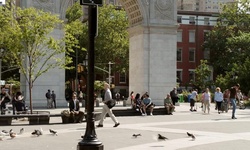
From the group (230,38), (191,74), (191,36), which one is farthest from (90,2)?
(191,74)

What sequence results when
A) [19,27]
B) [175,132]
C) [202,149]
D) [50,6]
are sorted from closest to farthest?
1. [202,149]
2. [175,132]
3. [19,27]
4. [50,6]

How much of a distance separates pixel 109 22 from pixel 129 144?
47205 mm

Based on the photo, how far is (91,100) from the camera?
9.04 m

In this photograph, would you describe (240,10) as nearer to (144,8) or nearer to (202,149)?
(144,8)

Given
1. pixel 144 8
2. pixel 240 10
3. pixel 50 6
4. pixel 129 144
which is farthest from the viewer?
pixel 240 10

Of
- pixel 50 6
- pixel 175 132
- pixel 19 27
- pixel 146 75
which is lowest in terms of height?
pixel 175 132

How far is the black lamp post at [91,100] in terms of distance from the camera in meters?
8.69

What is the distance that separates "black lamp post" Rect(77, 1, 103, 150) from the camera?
8.69 metres

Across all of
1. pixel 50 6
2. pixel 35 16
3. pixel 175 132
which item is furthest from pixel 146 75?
pixel 175 132

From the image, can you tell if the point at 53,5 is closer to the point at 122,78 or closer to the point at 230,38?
the point at 230,38

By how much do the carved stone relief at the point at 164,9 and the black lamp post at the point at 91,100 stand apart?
25.1 metres

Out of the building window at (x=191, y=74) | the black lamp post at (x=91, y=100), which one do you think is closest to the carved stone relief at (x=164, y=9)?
the black lamp post at (x=91, y=100)

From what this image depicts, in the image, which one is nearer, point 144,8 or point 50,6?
point 50,6

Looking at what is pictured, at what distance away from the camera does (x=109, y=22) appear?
2291 inches
